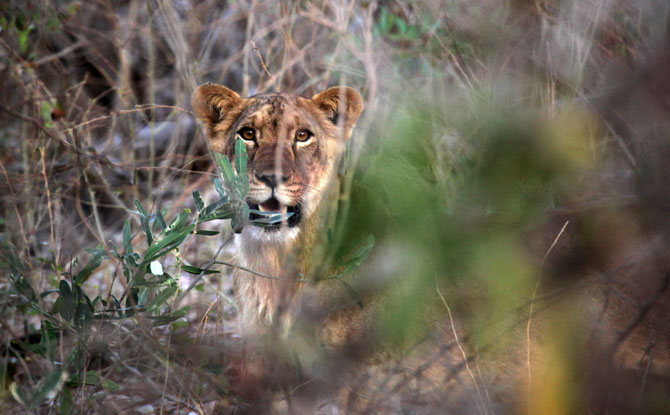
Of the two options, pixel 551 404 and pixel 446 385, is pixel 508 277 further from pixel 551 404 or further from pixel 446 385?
pixel 446 385

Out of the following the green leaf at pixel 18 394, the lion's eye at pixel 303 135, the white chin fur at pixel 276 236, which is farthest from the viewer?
the lion's eye at pixel 303 135

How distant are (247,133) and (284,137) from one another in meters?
0.19

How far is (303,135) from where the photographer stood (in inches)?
132

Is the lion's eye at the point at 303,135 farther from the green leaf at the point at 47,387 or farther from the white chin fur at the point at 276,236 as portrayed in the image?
the green leaf at the point at 47,387

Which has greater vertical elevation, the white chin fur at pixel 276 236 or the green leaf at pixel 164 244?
the green leaf at pixel 164 244

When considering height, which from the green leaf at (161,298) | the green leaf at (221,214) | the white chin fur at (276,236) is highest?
the green leaf at (221,214)

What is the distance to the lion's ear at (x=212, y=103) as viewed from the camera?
134 inches

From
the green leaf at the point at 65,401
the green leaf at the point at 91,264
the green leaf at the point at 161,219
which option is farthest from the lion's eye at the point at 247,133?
the green leaf at the point at 65,401

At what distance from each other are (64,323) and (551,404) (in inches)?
63.7

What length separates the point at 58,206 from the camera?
14.5ft

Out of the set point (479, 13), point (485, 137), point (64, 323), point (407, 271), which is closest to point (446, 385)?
point (407, 271)

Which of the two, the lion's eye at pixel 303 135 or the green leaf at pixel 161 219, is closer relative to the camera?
the green leaf at pixel 161 219

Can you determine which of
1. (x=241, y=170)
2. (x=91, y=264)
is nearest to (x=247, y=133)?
(x=241, y=170)

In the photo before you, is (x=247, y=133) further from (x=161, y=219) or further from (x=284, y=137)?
(x=161, y=219)
